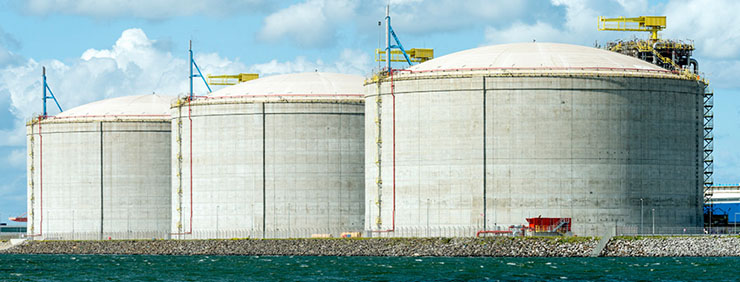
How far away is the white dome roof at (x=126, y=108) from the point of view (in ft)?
528

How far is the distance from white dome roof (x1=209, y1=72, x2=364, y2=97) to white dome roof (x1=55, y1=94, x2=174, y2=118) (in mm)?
14628

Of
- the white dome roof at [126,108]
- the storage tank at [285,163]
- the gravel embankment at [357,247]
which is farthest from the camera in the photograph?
→ the white dome roof at [126,108]

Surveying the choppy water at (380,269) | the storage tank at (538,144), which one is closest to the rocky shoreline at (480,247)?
the choppy water at (380,269)

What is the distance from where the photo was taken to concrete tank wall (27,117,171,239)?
15900cm

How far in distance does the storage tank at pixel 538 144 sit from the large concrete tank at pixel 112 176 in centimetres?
3716

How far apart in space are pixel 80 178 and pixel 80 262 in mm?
28452

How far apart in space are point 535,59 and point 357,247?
69.4 feet

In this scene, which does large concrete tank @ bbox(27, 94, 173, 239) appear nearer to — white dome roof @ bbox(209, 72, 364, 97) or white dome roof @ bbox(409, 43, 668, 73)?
white dome roof @ bbox(209, 72, 364, 97)

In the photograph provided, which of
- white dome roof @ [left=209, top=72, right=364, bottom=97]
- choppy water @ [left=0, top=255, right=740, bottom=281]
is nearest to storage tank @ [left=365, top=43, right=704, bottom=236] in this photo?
choppy water @ [left=0, top=255, right=740, bottom=281]

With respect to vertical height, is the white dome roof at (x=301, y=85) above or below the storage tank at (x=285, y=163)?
above

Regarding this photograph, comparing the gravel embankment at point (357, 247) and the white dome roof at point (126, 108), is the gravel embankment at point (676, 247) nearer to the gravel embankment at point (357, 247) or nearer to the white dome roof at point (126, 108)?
the gravel embankment at point (357, 247)

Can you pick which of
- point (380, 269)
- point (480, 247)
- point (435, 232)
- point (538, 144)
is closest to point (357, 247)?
point (435, 232)

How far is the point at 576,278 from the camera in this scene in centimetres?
9800

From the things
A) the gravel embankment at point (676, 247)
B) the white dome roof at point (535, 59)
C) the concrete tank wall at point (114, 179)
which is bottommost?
the gravel embankment at point (676, 247)
